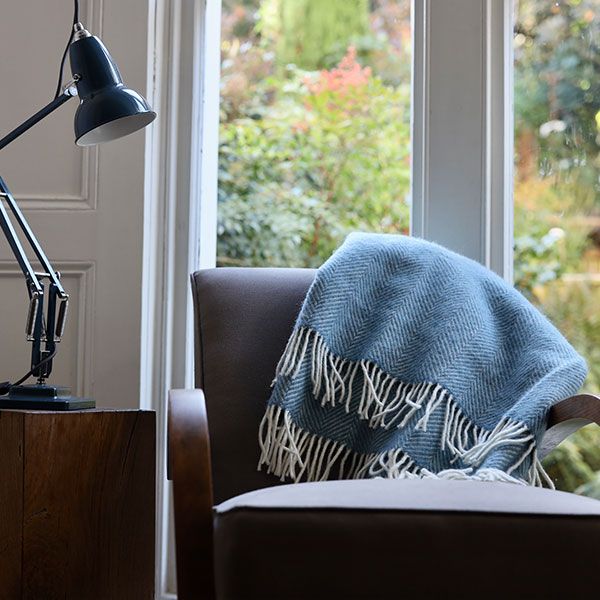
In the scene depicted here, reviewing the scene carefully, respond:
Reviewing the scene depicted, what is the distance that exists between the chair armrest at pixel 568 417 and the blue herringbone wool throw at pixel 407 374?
0.08ft

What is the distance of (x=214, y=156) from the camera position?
2.28 metres

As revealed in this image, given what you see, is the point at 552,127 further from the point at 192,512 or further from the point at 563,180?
the point at 192,512

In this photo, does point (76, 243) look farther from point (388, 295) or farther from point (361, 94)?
point (361, 94)

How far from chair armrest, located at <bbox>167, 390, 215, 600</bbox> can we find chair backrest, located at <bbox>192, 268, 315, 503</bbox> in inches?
16.6

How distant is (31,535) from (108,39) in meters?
1.10

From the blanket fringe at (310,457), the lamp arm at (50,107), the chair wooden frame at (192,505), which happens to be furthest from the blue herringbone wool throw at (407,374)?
the lamp arm at (50,107)

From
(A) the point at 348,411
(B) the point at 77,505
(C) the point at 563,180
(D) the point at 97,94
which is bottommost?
(B) the point at 77,505

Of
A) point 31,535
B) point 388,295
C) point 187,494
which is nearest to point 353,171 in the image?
point 388,295

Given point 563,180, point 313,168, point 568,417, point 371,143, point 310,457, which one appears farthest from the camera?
point 313,168

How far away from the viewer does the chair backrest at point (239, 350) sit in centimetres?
164

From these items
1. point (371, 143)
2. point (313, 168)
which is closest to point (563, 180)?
point (371, 143)

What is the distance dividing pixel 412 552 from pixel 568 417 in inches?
19.1

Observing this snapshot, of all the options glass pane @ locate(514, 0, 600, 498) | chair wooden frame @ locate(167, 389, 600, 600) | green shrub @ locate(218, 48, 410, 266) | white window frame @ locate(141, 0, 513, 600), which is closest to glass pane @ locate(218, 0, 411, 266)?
green shrub @ locate(218, 48, 410, 266)

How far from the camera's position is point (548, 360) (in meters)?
1.56
